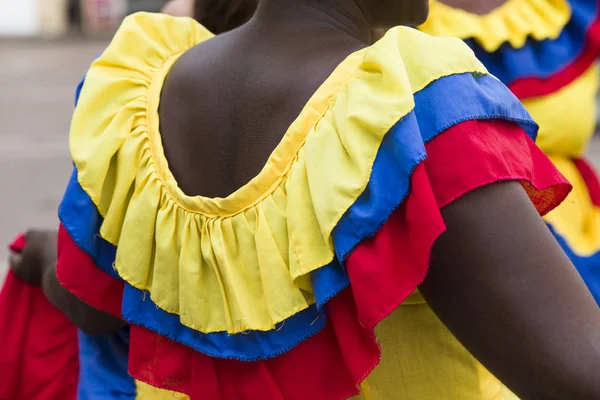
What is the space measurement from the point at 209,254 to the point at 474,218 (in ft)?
1.33

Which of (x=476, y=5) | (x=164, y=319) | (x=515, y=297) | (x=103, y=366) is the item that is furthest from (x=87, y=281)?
(x=476, y=5)

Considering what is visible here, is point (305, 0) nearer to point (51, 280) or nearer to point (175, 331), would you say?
point (175, 331)

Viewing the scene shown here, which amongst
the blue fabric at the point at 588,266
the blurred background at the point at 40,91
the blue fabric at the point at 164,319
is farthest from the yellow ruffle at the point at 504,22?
the blurred background at the point at 40,91

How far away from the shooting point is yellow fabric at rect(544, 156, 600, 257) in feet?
6.73

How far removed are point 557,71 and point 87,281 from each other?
121cm

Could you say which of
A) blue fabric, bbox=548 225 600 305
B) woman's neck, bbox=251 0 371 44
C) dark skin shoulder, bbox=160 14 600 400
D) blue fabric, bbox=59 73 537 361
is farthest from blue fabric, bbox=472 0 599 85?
dark skin shoulder, bbox=160 14 600 400

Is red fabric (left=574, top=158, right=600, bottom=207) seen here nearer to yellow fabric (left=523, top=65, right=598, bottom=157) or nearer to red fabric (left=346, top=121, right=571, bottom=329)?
yellow fabric (left=523, top=65, right=598, bottom=157)

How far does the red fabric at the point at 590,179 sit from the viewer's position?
2162 mm

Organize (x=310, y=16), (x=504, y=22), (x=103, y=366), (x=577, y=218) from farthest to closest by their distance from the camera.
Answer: (x=577, y=218)
(x=504, y=22)
(x=103, y=366)
(x=310, y=16)

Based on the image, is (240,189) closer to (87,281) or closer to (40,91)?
(87,281)

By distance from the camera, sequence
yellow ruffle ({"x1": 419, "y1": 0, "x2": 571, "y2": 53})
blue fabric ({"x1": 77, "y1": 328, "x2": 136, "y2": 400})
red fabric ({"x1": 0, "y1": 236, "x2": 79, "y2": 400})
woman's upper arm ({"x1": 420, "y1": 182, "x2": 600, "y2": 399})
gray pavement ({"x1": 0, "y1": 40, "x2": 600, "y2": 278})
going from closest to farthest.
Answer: woman's upper arm ({"x1": 420, "y1": 182, "x2": 600, "y2": 399}) < blue fabric ({"x1": 77, "y1": 328, "x2": 136, "y2": 400}) < red fabric ({"x1": 0, "y1": 236, "x2": 79, "y2": 400}) < yellow ruffle ({"x1": 419, "y1": 0, "x2": 571, "y2": 53}) < gray pavement ({"x1": 0, "y1": 40, "x2": 600, "y2": 278})

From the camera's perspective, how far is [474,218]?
1058 mm

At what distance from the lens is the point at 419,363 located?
1.31 meters

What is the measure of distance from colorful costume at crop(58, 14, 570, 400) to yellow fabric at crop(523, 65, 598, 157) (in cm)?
83
